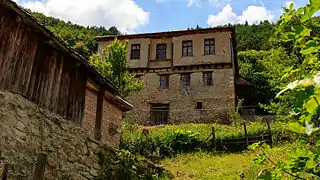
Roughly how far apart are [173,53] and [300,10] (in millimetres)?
27470

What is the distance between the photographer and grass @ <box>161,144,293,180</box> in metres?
13.5

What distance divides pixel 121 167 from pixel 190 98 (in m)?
18.8

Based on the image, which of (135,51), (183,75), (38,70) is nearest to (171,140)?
(183,75)

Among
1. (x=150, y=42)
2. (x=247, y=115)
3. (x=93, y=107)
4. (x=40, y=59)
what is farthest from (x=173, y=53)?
(x=40, y=59)

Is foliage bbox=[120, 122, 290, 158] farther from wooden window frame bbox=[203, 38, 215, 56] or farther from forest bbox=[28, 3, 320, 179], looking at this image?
wooden window frame bbox=[203, 38, 215, 56]

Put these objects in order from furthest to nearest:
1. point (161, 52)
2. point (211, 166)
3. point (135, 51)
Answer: point (135, 51), point (161, 52), point (211, 166)

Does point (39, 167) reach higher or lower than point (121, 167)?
lower

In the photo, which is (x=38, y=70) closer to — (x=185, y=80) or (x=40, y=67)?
(x=40, y=67)

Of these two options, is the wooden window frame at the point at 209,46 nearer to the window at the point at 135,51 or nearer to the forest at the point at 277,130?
the window at the point at 135,51

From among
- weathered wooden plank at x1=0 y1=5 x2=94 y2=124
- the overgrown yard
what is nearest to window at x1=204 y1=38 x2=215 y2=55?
the overgrown yard

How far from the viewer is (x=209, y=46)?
28.8 metres

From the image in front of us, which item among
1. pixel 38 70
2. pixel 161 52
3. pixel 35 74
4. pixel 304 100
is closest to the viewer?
pixel 304 100

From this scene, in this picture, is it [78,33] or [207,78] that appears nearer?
[207,78]

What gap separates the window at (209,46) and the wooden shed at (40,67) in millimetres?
20136
